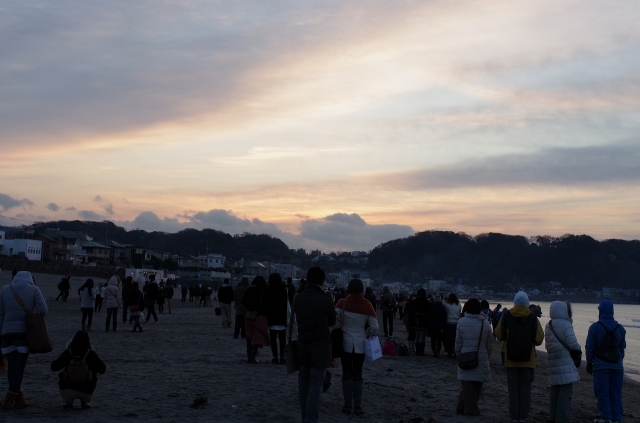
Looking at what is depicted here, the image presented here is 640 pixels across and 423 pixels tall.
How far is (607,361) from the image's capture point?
896 cm

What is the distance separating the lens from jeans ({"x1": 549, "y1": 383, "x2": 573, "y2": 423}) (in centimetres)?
890

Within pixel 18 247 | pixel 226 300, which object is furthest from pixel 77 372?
pixel 18 247

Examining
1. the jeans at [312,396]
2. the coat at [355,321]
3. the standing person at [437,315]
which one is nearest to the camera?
the jeans at [312,396]

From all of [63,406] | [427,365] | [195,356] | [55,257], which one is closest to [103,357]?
[195,356]

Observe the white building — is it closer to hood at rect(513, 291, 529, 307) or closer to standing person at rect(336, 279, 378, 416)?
standing person at rect(336, 279, 378, 416)

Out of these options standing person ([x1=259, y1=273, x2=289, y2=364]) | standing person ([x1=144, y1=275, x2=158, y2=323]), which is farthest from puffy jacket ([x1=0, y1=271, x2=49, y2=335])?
standing person ([x1=144, y1=275, x2=158, y2=323])

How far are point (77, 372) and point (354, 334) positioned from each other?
10.7ft

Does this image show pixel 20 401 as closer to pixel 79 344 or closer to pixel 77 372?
pixel 77 372

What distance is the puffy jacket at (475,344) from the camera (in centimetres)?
878

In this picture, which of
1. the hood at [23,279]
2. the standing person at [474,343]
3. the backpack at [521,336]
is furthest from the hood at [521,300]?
the hood at [23,279]

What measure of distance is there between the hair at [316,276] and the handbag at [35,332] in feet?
9.95

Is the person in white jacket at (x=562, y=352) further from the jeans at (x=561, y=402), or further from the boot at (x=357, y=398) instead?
the boot at (x=357, y=398)

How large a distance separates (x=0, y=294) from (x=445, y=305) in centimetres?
1089

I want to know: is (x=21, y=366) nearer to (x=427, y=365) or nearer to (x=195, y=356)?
(x=195, y=356)
